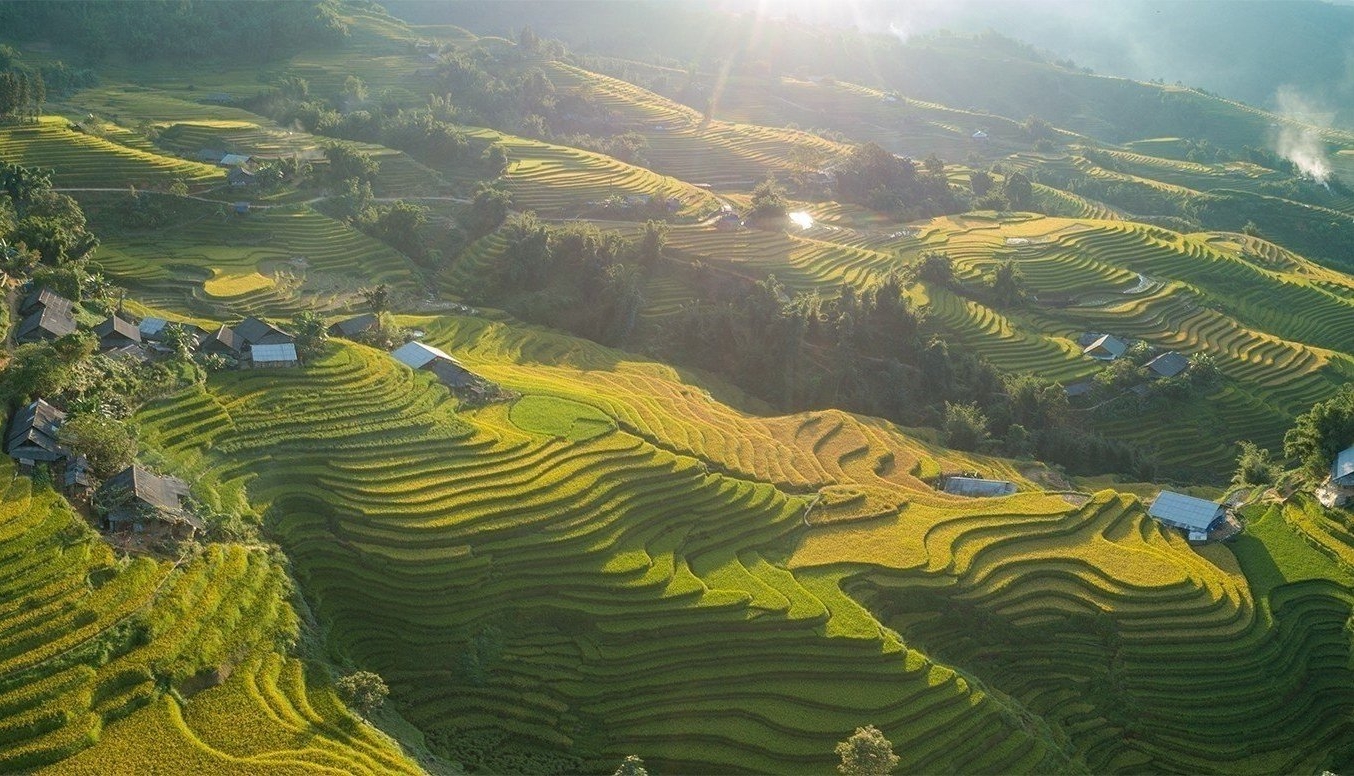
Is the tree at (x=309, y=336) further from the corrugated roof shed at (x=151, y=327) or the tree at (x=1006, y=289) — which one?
the tree at (x=1006, y=289)

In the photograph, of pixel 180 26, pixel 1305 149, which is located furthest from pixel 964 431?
pixel 1305 149

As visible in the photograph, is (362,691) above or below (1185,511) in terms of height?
below

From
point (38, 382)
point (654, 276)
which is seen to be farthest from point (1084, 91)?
point (38, 382)

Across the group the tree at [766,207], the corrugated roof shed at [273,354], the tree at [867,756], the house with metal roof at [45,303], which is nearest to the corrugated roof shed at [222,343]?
the corrugated roof shed at [273,354]

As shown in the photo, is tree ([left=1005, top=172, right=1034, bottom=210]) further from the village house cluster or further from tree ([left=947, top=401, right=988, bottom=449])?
the village house cluster

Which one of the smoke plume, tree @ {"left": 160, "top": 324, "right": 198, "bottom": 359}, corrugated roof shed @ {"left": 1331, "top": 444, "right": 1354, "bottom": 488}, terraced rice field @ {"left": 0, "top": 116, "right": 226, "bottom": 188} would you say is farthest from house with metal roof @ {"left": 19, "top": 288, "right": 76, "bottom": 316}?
the smoke plume

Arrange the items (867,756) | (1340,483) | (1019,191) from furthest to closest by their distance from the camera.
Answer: (1019,191)
(1340,483)
(867,756)

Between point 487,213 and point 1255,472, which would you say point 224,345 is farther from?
point 1255,472
